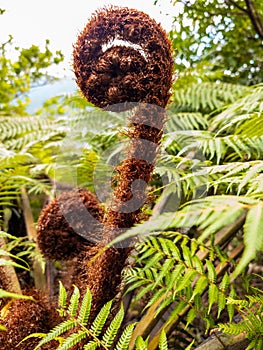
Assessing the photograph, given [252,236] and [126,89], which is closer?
[252,236]

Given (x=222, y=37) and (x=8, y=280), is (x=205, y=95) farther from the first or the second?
(x=8, y=280)

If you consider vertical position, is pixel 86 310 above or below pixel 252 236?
below

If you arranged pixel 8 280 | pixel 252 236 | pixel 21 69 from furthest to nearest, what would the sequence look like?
pixel 21 69 → pixel 8 280 → pixel 252 236

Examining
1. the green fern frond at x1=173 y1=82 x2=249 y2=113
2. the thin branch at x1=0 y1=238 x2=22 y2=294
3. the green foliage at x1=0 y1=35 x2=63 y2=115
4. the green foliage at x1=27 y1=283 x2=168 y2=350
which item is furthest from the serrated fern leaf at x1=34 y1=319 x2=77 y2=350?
the green foliage at x1=0 y1=35 x2=63 y2=115

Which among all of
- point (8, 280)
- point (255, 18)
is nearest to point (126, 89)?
point (8, 280)

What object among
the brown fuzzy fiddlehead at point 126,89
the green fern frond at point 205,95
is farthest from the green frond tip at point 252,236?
the green fern frond at point 205,95

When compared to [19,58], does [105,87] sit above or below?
below

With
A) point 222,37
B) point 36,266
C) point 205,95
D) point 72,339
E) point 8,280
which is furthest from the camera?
point 205,95

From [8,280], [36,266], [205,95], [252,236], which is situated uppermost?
[205,95]

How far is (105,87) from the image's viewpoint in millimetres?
834

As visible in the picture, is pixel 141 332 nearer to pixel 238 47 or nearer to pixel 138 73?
pixel 138 73

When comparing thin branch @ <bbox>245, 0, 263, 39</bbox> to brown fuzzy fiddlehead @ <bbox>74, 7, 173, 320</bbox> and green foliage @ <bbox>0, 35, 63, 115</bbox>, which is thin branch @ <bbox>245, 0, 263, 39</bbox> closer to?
brown fuzzy fiddlehead @ <bbox>74, 7, 173, 320</bbox>

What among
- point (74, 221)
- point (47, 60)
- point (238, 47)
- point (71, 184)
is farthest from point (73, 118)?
point (74, 221)

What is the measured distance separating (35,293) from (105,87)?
59 centimetres
